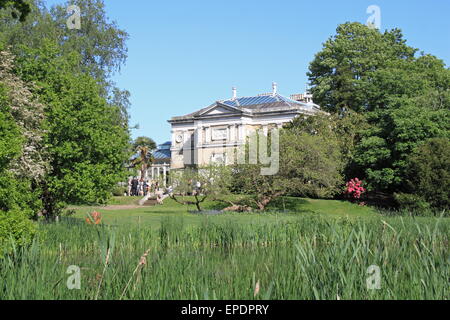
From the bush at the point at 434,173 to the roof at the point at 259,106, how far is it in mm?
28653

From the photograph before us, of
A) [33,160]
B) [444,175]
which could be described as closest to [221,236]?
[33,160]

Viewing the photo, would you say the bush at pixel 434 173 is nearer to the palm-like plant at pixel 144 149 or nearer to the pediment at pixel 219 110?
the pediment at pixel 219 110

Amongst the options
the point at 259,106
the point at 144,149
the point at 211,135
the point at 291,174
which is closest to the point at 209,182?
the point at 291,174

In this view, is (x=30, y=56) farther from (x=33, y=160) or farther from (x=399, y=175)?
(x=399, y=175)

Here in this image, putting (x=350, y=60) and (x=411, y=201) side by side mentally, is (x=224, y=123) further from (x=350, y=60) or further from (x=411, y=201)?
(x=411, y=201)

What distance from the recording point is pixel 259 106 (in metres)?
66.8

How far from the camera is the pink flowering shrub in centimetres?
3762

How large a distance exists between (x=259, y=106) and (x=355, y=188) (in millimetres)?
30376

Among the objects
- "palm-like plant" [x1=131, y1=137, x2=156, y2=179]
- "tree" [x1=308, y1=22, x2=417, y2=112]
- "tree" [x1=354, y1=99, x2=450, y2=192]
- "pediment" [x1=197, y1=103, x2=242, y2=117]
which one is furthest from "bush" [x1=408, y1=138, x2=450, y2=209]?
"palm-like plant" [x1=131, y1=137, x2=156, y2=179]

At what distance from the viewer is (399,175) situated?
1378 inches

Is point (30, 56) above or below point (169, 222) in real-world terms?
above

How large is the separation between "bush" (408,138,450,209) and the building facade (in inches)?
1167
